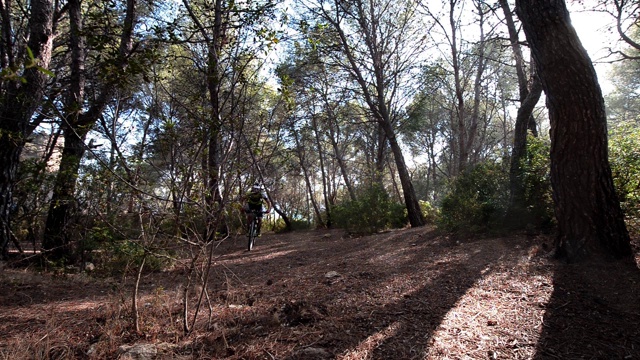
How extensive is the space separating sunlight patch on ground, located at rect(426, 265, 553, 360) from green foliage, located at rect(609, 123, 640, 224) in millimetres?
1496

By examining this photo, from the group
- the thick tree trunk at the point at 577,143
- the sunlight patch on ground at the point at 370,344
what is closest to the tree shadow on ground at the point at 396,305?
the sunlight patch on ground at the point at 370,344

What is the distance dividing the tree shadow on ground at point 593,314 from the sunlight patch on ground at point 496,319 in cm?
7

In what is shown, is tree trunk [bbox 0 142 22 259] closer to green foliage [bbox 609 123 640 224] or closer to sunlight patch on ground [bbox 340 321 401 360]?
sunlight patch on ground [bbox 340 321 401 360]

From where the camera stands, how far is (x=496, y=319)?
2102 millimetres

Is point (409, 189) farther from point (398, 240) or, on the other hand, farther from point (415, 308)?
point (415, 308)

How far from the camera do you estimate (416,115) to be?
10477 millimetres

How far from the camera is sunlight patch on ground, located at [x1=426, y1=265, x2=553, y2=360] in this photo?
5.82ft

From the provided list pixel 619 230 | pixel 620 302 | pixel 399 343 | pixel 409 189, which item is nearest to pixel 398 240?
pixel 409 189

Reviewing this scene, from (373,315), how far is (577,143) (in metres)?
2.30

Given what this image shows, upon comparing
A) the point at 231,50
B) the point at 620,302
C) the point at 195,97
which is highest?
the point at 231,50

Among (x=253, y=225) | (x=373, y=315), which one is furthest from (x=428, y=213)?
(x=373, y=315)

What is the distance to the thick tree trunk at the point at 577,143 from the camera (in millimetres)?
2785

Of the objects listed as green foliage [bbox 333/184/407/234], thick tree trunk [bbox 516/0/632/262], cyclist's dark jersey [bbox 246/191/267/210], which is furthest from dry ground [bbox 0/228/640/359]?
green foliage [bbox 333/184/407/234]

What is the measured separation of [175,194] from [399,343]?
63.2 inches
